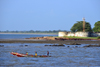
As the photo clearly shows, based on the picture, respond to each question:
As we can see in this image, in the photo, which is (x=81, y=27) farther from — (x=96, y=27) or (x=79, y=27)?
(x=96, y=27)

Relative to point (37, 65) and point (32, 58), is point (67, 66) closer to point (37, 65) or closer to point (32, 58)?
point (37, 65)

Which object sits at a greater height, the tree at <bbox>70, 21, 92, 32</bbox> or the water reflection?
the tree at <bbox>70, 21, 92, 32</bbox>

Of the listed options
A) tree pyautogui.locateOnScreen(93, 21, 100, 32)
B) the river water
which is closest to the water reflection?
the river water

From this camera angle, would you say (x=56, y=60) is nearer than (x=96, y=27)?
Yes

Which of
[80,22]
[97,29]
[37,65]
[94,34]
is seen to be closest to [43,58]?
[37,65]

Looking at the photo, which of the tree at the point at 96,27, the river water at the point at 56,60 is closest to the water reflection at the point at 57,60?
the river water at the point at 56,60

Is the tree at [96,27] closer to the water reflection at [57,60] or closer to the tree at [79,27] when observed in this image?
the tree at [79,27]

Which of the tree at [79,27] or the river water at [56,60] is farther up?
the tree at [79,27]

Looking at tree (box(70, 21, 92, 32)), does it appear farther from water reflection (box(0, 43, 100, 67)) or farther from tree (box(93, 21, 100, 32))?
water reflection (box(0, 43, 100, 67))

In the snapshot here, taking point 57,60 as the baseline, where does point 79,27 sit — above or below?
above

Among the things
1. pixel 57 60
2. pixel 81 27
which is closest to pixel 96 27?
pixel 81 27

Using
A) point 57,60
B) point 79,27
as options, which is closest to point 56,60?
point 57,60

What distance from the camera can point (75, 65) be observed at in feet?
119

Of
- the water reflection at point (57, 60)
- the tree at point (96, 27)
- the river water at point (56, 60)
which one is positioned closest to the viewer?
the river water at point (56, 60)
